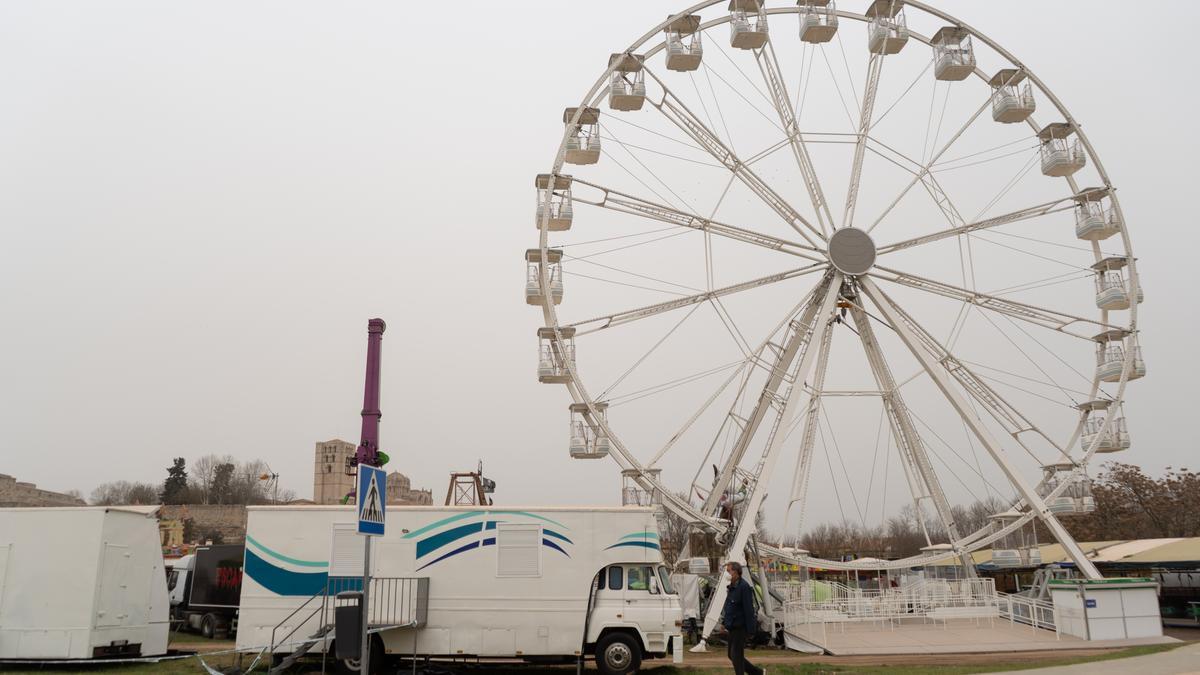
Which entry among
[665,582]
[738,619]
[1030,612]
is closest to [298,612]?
[665,582]

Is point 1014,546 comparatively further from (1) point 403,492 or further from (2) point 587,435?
(1) point 403,492

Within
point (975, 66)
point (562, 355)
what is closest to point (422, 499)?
point (562, 355)

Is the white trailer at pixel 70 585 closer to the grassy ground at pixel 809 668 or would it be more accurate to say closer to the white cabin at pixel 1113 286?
the grassy ground at pixel 809 668

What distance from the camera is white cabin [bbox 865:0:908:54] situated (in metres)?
26.1

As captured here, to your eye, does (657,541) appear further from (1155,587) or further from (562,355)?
(1155,587)

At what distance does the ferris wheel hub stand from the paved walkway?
11.9 m

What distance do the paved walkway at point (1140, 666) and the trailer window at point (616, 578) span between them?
6988 millimetres

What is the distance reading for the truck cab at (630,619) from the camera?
16203 millimetres

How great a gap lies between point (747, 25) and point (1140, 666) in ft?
59.7

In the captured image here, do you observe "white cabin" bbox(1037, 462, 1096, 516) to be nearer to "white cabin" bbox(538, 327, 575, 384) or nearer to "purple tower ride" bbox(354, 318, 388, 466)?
"white cabin" bbox(538, 327, 575, 384)

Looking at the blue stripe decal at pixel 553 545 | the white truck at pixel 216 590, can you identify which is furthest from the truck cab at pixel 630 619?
the white truck at pixel 216 590

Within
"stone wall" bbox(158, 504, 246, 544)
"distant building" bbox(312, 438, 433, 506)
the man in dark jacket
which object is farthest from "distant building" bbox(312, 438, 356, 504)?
the man in dark jacket

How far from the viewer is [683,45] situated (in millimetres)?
25266

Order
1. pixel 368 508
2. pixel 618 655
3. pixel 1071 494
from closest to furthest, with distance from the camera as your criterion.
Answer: pixel 368 508, pixel 618 655, pixel 1071 494
